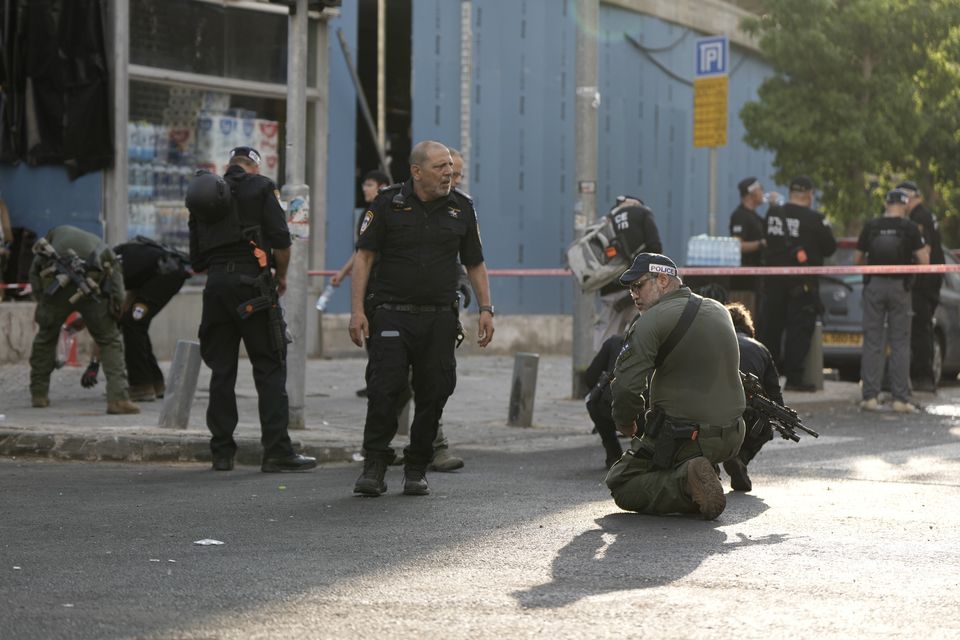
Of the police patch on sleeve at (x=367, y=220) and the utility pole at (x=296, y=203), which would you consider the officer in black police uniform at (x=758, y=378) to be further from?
the utility pole at (x=296, y=203)

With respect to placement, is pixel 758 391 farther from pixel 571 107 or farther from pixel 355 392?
pixel 571 107

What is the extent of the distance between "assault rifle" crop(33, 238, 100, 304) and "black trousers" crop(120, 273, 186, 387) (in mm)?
988

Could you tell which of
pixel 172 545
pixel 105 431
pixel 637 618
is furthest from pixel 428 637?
pixel 105 431

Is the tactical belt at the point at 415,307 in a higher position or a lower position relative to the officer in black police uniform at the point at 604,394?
higher

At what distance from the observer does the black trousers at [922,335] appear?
15.4 metres

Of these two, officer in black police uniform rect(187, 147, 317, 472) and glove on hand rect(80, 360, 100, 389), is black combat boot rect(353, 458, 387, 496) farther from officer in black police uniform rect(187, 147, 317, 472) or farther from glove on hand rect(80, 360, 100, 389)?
glove on hand rect(80, 360, 100, 389)

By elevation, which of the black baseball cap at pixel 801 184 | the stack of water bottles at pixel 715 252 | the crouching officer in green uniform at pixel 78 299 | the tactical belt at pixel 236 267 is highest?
the black baseball cap at pixel 801 184

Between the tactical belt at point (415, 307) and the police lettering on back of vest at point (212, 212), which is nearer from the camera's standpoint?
the tactical belt at point (415, 307)

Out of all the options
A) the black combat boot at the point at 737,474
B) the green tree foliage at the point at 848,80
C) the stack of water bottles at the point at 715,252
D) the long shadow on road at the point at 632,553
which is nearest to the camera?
the long shadow on road at the point at 632,553

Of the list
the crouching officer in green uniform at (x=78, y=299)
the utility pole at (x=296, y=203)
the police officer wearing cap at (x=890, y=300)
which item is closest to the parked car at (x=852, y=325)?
the police officer wearing cap at (x=890, y=300)

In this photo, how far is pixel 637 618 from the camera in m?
5.09

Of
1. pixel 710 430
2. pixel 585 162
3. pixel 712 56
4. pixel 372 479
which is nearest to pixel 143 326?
pixel 585 162

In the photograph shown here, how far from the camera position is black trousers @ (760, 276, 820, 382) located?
49.5 feet

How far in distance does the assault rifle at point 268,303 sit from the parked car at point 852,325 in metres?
8.01
